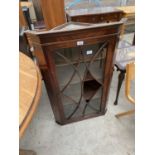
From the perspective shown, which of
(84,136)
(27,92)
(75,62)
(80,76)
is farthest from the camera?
(84,136)

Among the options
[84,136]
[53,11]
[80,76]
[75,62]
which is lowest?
[84,136]

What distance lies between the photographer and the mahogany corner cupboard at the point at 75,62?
85 cm

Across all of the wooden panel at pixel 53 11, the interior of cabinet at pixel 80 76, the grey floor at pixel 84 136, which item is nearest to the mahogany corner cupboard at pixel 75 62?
the interior of cabinet at pixel 80 76

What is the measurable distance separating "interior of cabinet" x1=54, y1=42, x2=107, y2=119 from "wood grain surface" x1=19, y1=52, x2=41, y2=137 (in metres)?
0.21

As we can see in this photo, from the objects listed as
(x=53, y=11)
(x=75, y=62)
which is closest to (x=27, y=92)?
(x=75, y=62)

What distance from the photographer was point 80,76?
1113 millimetres

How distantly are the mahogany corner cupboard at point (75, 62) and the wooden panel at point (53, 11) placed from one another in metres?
0.35

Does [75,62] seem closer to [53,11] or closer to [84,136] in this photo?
[53,11]

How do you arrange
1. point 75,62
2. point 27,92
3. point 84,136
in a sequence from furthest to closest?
1. point 84,136
2. point 75,62
3. point 27,92

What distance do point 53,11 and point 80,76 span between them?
575 mm

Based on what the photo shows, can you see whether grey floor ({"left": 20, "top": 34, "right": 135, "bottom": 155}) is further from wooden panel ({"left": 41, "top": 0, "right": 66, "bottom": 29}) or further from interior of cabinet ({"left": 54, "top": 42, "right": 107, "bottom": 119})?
wooden panel ({"left": 41, "top": 0, "right": 66, "bottom": 29})

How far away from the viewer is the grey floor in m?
1.26

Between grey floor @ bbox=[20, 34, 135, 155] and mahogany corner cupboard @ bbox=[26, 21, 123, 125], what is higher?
mahogany corner cupboard @ bbox=[26, 21, 123, 125]

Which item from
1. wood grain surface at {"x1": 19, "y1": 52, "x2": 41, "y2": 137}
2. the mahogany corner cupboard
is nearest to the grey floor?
the mahogany corner cupboard
